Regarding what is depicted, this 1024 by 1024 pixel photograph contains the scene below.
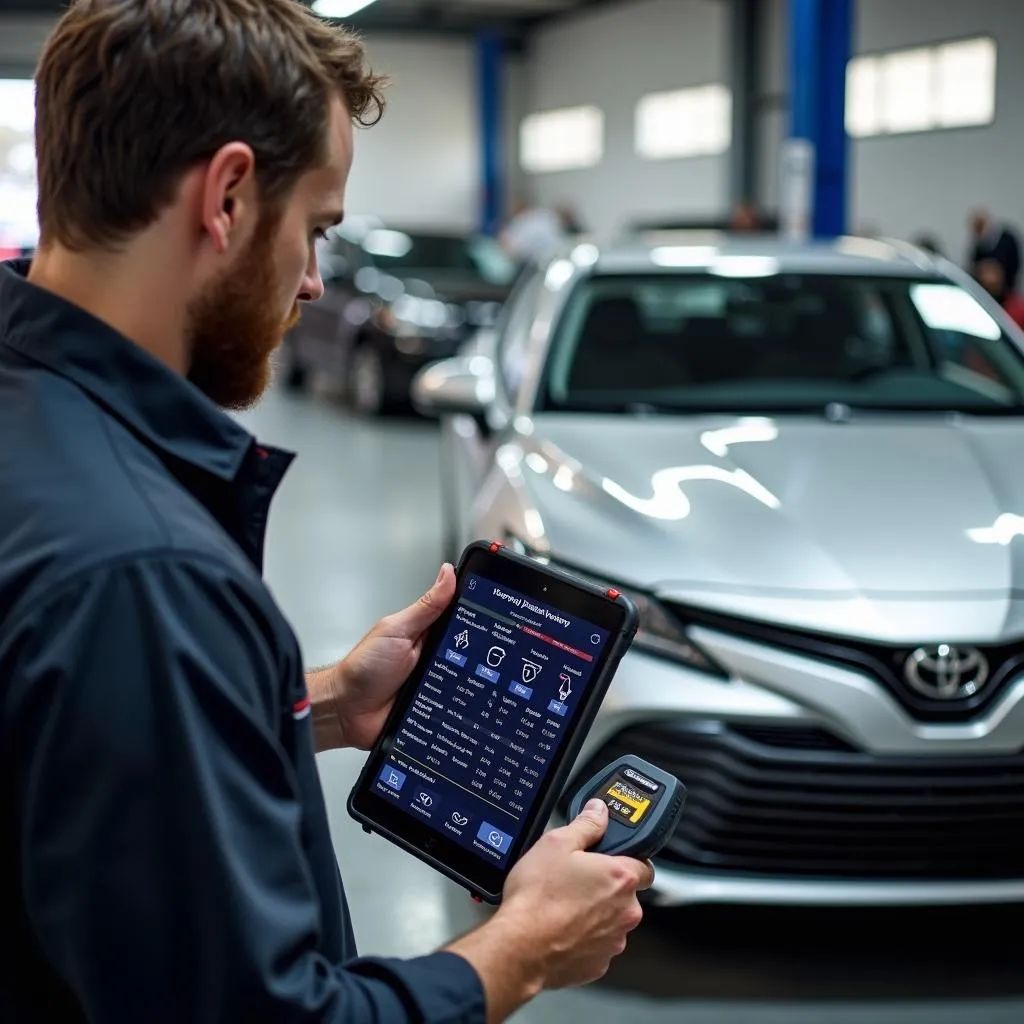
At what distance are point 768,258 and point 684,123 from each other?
1683 cm

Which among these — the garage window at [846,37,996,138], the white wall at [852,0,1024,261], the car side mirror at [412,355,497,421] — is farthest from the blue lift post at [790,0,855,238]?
the car side mirror at [412,355,497,421]

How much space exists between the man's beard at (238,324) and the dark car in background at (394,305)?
28.3 feet

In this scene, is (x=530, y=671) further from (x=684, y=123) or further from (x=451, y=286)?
(x=684, y=123)

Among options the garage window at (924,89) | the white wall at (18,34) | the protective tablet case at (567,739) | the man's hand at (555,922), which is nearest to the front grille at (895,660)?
the protective tablet case at (567,739)

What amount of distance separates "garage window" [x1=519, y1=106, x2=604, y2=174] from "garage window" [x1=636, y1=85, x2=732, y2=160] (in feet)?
4.85

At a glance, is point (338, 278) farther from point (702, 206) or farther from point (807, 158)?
point (702, 206)

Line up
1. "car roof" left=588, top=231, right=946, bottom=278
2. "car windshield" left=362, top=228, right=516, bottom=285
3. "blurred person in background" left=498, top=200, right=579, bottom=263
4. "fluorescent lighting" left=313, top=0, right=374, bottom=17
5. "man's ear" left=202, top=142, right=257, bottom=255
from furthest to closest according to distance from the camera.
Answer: "blurred person in background" left=498, top=200, right=579, bottom=263 → "fluorescent lighting" left=313, top=0, right=374, bottom=17 → "car windshield" left=362, top=228, right=516, bottom=285 → "car roof" left=588, top=231, right=946, bottom=278 → "man's ear" left=202, top=142, right=257, bottom=255

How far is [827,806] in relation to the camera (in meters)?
2.57

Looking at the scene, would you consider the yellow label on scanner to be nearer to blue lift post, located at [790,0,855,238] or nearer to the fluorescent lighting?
blue lift post, located at [790,0,855,238]

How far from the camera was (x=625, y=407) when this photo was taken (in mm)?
3539

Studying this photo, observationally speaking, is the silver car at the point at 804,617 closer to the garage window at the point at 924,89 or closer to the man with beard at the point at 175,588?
the man with beard at the point at 175,588

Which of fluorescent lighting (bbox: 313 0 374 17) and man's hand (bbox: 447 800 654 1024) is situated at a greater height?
fluorescent lighting (bbox: 313 0 374 17)

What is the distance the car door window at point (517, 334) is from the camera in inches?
149

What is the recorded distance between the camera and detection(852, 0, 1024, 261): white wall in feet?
47.2
